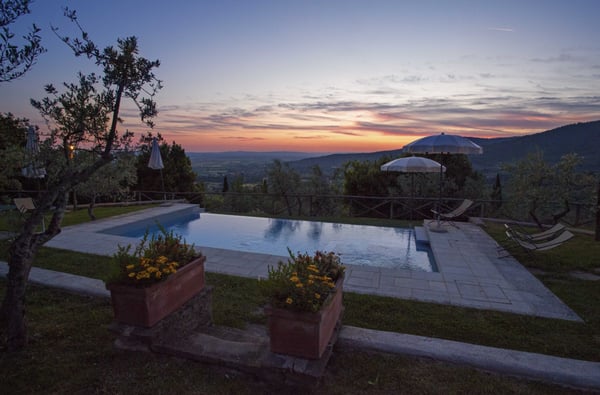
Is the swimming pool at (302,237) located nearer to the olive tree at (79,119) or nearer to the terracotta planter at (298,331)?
the terracotta planter at (298,331)

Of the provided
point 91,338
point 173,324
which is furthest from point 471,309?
point 91,338

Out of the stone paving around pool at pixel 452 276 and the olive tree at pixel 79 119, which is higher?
the olive tree at pixel 79 119

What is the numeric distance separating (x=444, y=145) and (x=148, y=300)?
676cm

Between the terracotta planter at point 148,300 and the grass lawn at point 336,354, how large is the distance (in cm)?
31

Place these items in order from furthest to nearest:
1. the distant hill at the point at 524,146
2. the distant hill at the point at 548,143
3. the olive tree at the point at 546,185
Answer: the distant hill at the point at 548,143, the distant hill at the point at 524,146, the olive tree at the point at 546,185

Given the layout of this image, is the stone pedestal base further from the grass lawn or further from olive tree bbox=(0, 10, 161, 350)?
olive tree bbox=(0, 10, 161, 350)

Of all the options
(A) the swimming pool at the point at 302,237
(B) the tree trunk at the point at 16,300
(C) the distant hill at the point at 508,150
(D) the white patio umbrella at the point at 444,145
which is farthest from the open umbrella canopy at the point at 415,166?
(B) the tree trunk at the point at 16,300

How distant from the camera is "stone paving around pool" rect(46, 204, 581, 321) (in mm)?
3859

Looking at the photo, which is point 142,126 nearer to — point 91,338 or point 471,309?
point 91,338

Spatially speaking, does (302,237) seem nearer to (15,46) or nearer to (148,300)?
(148,300)

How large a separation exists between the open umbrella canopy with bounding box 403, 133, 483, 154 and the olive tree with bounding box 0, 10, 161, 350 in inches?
242

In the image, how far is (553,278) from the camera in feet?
15.9

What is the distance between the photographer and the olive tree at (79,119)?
2.44 m

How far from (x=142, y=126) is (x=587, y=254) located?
25.2 ft
